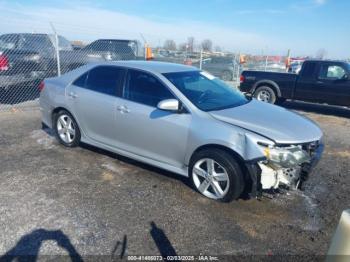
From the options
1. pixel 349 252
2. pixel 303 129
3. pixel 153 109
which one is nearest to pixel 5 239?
pixel 153 109

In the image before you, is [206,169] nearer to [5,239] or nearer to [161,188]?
[161,188]

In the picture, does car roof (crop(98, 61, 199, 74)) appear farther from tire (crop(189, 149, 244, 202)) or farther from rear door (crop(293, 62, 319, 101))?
rear door (crop(293, 62, 319, 101))

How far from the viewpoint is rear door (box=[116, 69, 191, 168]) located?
13.4 feet

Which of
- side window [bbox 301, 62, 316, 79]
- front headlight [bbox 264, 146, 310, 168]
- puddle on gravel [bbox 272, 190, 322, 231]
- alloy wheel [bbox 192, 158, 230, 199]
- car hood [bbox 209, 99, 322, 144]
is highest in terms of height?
side window [bbox 301, 62, 316, 79]

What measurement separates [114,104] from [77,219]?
181 centimetres

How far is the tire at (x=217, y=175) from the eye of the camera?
3680 mm

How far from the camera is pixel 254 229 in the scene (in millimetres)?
3406

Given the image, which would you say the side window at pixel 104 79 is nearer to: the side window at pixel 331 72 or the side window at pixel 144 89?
the side window at pixel 144 89

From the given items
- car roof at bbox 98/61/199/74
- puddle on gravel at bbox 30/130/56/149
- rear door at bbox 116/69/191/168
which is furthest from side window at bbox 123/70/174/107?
puddle on gravel at bbox 30/130/56/149

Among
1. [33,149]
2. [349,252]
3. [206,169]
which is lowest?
[33,149]

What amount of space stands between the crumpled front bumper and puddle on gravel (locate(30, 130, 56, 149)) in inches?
151

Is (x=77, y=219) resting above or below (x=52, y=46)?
below

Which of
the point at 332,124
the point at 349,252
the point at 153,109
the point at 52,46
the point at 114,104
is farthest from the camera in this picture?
the point at 52,46

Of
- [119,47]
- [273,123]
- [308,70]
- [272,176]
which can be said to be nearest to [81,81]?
[273,123]
